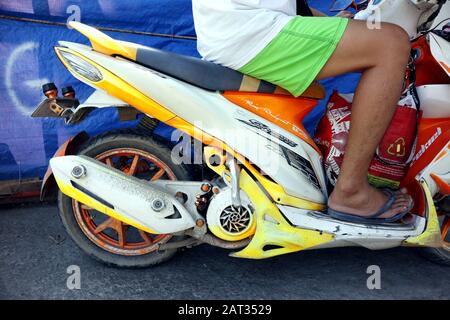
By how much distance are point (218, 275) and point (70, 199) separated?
0.77 m

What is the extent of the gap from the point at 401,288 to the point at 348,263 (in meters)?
0.28

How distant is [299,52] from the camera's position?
1.74m

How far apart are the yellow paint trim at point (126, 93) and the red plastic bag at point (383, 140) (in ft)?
2.46

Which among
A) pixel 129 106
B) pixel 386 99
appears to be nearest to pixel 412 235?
pixel 386 99

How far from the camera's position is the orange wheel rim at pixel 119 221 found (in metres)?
2.00

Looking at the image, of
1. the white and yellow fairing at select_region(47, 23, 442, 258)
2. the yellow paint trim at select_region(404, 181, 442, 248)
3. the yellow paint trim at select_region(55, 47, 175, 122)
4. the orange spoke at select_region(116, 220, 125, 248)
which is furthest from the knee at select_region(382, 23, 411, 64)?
the orange spoke at select_region(116, 220, 125, 248)

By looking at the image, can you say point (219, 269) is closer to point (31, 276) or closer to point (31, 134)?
point (31, 276)

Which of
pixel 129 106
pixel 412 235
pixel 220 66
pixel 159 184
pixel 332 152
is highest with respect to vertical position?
pixel 220 66

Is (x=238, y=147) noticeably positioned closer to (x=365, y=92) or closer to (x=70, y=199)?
(x=365, y=92)

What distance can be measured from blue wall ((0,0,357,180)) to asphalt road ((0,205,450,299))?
0.64m

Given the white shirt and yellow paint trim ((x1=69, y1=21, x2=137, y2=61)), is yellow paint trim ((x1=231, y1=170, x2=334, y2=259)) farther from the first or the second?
yellow paint trim ((x1=69, y1=21, x2=137, y2=61))

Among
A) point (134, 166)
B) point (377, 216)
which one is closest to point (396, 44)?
point (377, 216)

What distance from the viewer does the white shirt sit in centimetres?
172

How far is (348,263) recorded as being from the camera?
2223mm
